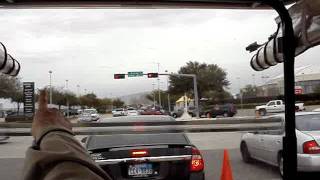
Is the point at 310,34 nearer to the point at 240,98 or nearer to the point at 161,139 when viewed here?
the point at 240,98

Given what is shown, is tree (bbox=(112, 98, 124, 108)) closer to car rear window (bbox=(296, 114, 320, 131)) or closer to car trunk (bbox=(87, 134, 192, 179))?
car trunk (bbox=(87, 134, 192, 179))

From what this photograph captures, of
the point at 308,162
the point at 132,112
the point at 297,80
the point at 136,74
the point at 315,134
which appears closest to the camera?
the point at 136,74

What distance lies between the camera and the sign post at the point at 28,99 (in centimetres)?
348

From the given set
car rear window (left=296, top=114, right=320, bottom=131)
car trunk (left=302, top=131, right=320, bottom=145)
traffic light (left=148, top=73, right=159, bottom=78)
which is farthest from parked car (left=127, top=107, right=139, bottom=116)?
car rear window (left=296, top=114, right=320, bottom=131)

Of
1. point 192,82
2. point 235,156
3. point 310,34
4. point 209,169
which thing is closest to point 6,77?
point 192,82

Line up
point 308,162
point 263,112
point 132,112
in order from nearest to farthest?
1. point 132,112
2. point 263,112
3. point 308,162

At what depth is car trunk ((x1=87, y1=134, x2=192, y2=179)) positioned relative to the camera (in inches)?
271

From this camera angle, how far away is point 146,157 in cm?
695

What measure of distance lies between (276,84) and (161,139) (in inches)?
119

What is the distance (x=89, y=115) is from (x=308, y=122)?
6.72 meters

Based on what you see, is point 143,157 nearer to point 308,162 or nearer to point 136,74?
point 136,74

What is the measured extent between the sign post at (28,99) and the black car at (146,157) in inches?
124

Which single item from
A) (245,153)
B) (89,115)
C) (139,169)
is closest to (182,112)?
(139,169)

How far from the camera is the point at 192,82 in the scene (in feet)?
16.1
